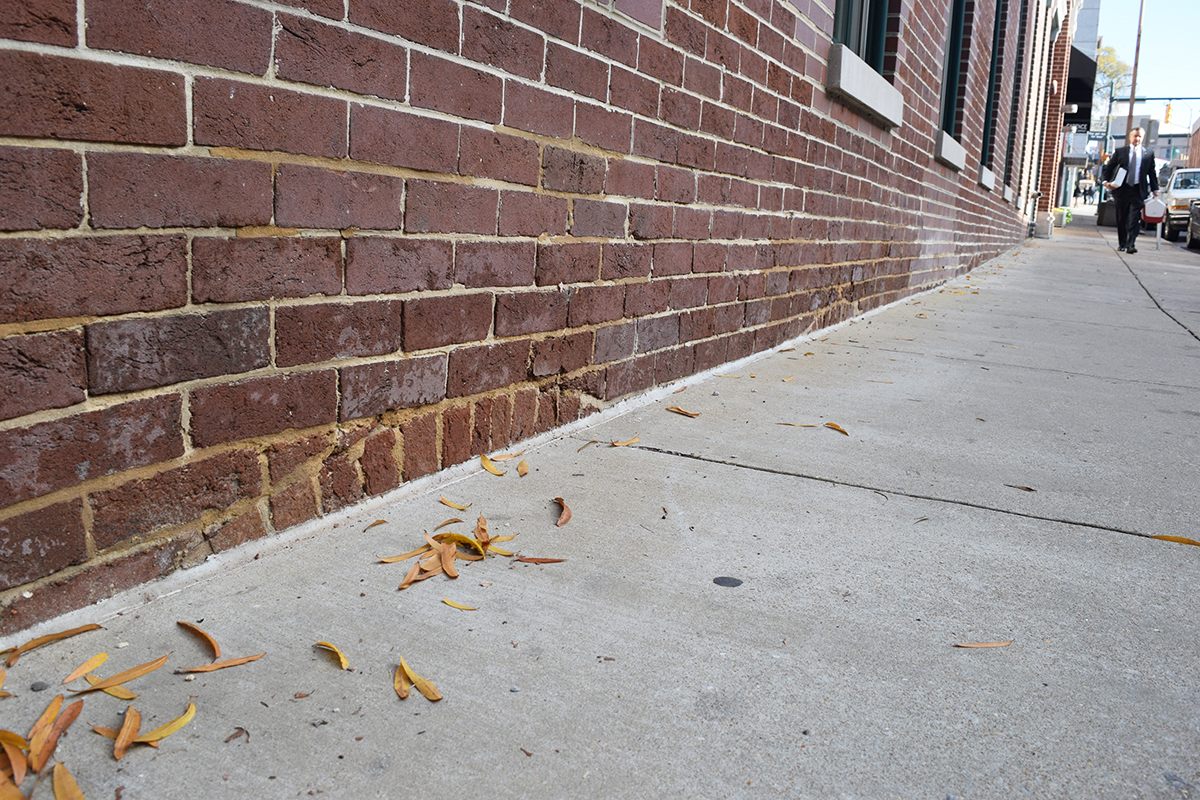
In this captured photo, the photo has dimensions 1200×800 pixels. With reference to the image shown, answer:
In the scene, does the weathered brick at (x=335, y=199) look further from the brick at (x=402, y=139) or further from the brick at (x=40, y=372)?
the brick at (x=40, y=372)

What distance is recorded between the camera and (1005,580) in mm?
2234

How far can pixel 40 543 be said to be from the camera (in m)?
1.71

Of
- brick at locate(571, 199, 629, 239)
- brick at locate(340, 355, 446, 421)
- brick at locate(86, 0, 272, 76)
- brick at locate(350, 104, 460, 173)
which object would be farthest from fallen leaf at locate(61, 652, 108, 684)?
brick at locate(571, 199, 629, 239)

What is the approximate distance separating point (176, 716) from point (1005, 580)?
1.76 metres

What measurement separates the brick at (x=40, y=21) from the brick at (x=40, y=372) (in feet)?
1.62

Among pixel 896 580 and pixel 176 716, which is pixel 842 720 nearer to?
pixel 896 580

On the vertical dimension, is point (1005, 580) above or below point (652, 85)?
below

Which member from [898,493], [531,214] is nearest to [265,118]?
[531,214]

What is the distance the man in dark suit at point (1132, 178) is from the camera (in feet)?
57.9

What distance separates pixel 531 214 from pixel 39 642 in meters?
1.78

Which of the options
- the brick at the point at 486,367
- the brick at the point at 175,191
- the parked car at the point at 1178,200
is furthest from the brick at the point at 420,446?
the parked car at the point at 1178,200

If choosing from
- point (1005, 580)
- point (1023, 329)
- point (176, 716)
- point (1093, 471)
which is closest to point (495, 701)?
point (176, 716)

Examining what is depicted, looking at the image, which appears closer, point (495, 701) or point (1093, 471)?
point (495, 701)

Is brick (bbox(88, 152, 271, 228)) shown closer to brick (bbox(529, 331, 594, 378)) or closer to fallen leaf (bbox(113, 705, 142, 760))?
fallen leaf (bbox(113, 705, 142, 760))
